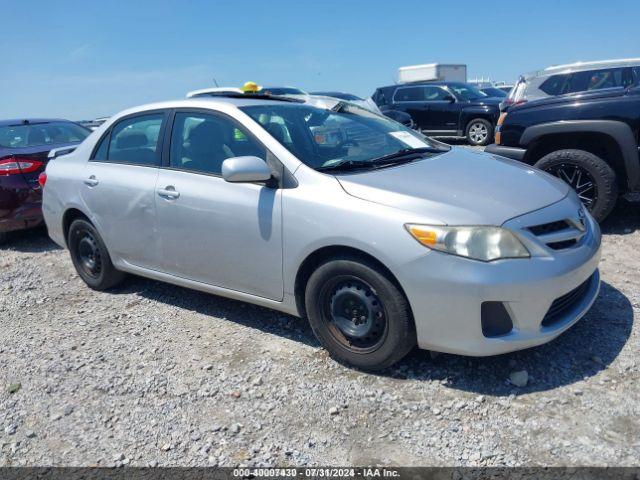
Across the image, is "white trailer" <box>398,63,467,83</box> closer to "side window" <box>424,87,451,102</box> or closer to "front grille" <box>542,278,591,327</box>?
"side window" <box>424,87,451,102</box>

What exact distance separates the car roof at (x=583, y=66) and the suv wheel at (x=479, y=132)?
4356 millimetres

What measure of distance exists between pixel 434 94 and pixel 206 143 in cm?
1177

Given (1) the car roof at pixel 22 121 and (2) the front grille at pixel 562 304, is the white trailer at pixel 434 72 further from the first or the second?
(2) the front grille at pixel 562 304

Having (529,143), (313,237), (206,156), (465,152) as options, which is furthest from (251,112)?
(529,143)

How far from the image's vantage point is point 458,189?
→ 3.05 m

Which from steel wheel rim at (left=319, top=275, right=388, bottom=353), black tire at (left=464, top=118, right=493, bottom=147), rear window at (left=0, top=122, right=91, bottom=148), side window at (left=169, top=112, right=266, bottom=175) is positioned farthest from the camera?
black tire at (left=464, top=118, right=493, bottom=147)

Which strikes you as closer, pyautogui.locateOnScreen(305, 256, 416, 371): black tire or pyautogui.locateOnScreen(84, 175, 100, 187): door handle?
pyautogui.locateOnScreen(305, 256, 416, 371): black tire

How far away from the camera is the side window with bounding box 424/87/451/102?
1423 centimetres

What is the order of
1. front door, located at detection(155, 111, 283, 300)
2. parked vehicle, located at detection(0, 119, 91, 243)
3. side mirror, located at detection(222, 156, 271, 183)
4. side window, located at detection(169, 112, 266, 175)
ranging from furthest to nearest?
parked vehicle, located at detection(0, 119, 91, 243)
side window, located at detection(169, 112, 266, 175)
front door, located at detection(155, 111, 283, 300)
side mirror, located at detection(222, 156, 271, 183)

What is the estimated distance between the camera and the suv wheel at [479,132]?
1336 centimetres

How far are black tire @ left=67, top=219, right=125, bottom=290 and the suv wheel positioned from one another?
10.8 metres

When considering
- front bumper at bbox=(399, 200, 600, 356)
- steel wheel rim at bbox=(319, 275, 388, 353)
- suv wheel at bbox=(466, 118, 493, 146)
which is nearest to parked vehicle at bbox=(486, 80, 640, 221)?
front bumper at bbox=(399, 200, 600, 356)

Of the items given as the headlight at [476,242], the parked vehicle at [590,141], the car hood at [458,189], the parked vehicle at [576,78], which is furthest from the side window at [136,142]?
the parked vehicle at [576,78]

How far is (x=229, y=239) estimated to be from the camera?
3.51 m
